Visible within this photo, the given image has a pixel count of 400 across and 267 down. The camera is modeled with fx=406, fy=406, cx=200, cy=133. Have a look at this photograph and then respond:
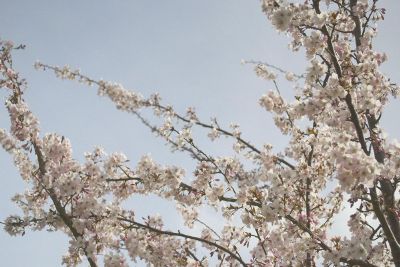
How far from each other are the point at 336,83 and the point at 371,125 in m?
2.66

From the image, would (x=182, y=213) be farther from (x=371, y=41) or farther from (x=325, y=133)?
(x=371, y=41)

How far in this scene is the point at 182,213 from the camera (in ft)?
34.8

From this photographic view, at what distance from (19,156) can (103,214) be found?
10.5 feet

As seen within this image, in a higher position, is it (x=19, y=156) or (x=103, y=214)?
(x=19, y=156)

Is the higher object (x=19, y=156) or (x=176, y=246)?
(x=19, y=156)

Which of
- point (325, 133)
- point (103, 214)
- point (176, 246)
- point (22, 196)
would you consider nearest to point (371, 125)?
point (325, 133)

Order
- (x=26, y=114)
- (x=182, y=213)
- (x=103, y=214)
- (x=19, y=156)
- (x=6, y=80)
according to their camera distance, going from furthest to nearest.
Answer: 1. (x=182, y=213)
2. (x=19, y=156)
3. (x=6, y=80)
4. (x=26, y=114)
5. (x=103, y=214)

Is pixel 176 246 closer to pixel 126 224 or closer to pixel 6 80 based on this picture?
pixel 126 224

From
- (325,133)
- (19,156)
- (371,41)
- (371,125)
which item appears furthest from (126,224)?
(371,41)

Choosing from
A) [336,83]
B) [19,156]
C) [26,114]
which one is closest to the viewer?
[336,83]

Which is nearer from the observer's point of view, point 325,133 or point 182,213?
point 325,133

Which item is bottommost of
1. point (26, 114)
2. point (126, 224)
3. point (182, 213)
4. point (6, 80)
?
point (126, 224)

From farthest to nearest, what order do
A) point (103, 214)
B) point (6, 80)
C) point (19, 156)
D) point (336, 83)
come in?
point (19, 156) < point (6, 80) < point (103, 214) < point (336, 83)

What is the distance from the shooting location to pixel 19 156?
359 inches
